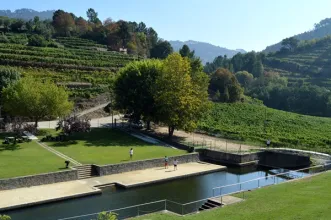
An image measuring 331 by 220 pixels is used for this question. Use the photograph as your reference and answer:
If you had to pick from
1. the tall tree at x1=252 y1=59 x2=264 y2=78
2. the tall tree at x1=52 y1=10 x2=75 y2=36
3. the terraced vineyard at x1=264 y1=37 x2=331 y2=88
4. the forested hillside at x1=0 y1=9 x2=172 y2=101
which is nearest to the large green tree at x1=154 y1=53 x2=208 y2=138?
the forested hillside at x1=0 y1=9 x2=172 y2=101

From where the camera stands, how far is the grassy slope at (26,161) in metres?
32.7

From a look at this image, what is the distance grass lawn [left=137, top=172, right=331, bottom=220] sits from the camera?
21.7 metres

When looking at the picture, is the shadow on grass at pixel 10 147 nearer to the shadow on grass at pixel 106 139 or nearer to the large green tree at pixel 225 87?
the shadow on grass at pixel 106 139

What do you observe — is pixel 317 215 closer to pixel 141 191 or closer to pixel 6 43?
pixel 141 191

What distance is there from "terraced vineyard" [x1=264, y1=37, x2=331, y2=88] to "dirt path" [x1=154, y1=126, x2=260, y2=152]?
338 ft

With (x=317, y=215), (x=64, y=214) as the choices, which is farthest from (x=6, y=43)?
(x=317, y=215)

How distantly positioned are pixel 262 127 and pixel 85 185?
→ 3726cm

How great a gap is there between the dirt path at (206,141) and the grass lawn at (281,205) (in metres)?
18.6

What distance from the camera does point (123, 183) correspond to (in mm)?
33656

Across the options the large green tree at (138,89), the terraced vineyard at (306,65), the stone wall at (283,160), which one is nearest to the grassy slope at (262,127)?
the stone wall at (283,160)

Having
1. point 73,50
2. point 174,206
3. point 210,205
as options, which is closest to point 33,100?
point 174,206

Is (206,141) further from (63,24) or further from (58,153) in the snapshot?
(63,24)

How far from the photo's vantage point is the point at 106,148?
142 feet

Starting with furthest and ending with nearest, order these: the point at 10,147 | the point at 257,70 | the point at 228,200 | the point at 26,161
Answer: the point at 257,70
the point at 10,147
the point at 26,161
the point at 228,200
